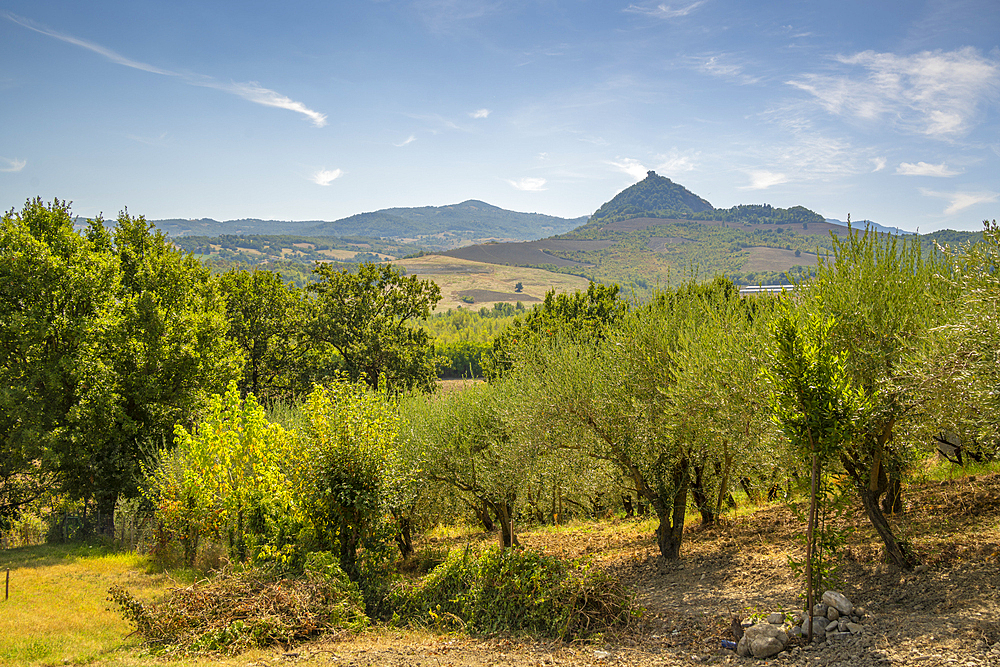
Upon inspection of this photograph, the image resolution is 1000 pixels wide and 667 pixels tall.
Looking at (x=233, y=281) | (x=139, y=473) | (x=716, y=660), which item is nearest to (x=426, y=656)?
(x=716, y=660)

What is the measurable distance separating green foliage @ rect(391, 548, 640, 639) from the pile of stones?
95.8 inches

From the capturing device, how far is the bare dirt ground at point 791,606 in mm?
7695

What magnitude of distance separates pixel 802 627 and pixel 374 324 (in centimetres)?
2949

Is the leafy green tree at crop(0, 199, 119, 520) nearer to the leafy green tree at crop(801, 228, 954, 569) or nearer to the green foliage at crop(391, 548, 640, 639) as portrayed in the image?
the green foliage at crop(391, 548, 640, 639)

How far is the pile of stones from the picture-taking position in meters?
8.29

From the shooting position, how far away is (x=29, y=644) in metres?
10.5

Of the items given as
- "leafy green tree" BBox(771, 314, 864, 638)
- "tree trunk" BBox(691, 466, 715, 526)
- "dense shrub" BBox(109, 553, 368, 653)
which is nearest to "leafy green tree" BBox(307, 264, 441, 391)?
"tree trunk" BBox(691, 466, 715, 526)

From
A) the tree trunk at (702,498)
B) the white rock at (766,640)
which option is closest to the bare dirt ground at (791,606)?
the white rock at (766,640)

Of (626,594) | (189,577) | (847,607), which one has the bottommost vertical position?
(189,577)

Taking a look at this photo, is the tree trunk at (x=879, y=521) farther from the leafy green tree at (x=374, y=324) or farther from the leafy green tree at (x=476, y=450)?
the leafy green tree at (x=374, y=324)

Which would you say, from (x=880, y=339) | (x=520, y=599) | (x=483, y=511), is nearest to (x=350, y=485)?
(x=520, y=599)

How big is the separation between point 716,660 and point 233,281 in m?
32.9

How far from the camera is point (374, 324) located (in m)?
34.7

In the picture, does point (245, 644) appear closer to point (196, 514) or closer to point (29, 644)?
point (29, 644)
